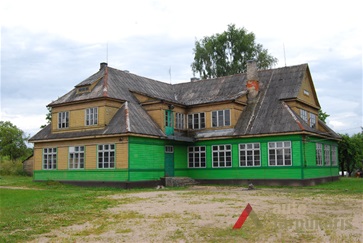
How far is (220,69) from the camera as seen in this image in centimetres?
4772

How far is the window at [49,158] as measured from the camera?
2984 cm

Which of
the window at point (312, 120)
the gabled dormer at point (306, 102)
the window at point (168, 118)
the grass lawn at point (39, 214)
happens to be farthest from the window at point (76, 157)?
the window at point (312, 120)

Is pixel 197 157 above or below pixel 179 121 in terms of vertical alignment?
below

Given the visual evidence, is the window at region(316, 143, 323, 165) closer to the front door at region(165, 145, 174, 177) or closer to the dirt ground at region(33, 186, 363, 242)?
the front door at region(165, 145, 174, 177)

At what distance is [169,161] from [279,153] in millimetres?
7875

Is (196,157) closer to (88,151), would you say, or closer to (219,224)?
(88,151)

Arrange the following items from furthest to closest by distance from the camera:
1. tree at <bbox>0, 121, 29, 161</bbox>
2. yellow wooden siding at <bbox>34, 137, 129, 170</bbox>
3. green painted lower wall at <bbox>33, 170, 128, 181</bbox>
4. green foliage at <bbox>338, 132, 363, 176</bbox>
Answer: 1. tree at <bbox>0, 121, 29, 161</bbox>
2. green foliage at <bbox>338, 132, 363, 176</bbox>
3. green painted lower wall at <bbox>33, 170, 128, 181</bbox>
4. yellow wooden siding at <bbox>34, 137, 129, 170</bbox>

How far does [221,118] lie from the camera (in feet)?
99.0

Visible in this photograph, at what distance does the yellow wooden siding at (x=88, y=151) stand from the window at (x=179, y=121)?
623cm

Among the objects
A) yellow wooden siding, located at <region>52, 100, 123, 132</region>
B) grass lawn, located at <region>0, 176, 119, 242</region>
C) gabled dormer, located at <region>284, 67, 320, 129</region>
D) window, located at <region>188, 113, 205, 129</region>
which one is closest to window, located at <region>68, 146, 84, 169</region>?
yellow wooden siding, located at <region>52, 100, 123, 132</region>

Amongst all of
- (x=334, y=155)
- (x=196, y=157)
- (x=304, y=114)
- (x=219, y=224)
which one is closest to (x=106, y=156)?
(x=196, y=157)

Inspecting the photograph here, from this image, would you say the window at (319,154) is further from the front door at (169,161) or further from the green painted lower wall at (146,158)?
the green painted lower wall at (146,158)

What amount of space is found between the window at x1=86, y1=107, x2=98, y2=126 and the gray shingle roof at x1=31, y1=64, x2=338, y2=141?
2.49ft

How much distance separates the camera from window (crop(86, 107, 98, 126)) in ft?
91.9
